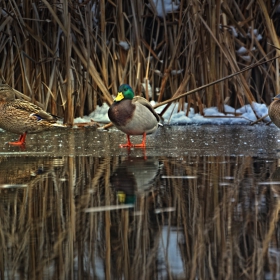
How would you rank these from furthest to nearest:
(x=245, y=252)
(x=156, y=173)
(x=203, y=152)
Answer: (x=203, y=152) → (x=156, y=173) → (x=245, y=252)

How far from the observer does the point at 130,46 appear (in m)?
8.41

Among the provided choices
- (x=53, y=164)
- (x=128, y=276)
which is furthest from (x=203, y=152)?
(x=128, y=276)

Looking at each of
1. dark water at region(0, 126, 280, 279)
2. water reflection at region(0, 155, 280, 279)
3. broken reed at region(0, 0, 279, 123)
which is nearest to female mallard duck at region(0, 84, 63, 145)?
broken reed at region(0, 0, 279, 123)

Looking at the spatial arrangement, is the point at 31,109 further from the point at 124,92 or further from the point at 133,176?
the point at 133,176

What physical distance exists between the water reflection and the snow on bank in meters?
4.02

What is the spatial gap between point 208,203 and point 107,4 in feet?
19.3

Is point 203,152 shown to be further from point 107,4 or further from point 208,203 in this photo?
point 107,4

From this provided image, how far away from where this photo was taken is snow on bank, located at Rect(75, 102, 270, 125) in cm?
855

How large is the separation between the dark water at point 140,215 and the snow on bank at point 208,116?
117 inches

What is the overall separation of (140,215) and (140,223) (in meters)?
0.17

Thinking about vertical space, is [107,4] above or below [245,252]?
above

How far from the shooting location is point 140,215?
286cm

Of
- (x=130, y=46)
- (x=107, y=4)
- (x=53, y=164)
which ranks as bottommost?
(x=53, y=164)

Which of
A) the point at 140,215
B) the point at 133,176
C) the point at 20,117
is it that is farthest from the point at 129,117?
the point at 140,215
